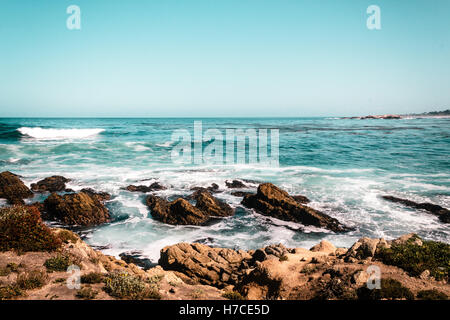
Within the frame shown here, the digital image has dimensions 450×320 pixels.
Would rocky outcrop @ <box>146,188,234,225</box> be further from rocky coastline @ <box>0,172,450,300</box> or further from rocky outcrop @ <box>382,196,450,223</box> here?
rocky outcrop @ <box>382,196,450,223</box>

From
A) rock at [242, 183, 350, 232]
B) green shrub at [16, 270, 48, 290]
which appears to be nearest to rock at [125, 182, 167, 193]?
rock at [242, 183, 350, 232]

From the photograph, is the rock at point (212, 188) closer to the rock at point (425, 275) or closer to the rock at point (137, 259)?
the rock at point (137, 259)

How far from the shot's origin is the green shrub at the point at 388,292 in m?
6.99

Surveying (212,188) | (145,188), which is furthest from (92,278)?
(212,188)

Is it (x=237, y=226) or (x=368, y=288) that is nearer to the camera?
(x=368, y=288)

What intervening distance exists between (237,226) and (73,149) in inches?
1657

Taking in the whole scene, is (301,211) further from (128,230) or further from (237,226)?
(128,230)

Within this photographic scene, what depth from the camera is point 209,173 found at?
3111cm

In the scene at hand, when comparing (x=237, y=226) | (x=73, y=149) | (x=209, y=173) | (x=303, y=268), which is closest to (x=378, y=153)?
(x=209, y=173)

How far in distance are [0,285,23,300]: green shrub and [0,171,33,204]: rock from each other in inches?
672

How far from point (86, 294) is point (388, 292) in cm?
867

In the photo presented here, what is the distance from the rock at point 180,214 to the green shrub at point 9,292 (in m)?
11.3

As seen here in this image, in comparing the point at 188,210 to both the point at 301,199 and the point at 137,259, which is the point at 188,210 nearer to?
the point at 137,259
